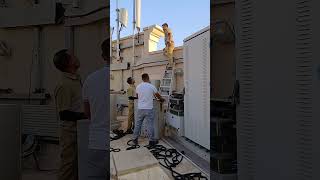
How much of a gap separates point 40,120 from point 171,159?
2.99ft

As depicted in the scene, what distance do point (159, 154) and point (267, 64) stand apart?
0.51m

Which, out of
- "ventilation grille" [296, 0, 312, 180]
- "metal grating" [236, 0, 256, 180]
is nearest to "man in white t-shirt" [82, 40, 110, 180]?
"metal grating" [236, 0, 256, 180]

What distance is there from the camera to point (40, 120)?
152cm

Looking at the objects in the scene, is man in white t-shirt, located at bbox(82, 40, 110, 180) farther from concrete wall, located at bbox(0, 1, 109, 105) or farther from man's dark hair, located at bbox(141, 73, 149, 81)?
man's dark hair, located at bbox(141, 73, 149, 81)

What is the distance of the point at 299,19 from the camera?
81cm

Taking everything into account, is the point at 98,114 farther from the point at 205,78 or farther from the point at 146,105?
the point at 205,78

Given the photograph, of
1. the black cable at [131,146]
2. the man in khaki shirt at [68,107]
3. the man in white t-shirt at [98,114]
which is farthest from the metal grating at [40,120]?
the black cable at [131,146]

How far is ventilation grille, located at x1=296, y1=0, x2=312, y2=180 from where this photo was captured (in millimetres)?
792

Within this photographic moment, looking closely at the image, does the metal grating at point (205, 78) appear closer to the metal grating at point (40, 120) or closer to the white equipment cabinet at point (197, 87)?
the white equipment cabinet at point (197, 87)

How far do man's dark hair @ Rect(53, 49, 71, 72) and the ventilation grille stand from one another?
104cm

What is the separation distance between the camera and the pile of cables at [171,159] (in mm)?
986

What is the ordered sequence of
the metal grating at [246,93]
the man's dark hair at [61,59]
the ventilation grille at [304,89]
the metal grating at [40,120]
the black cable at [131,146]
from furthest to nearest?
the metal grating at [40,120]
the man's dark hair at [61,59]
the black cable at [131,146]
the metal grating at [246,93]
the ventilation grille at [304,89]

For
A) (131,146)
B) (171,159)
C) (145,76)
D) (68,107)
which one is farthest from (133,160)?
(68,107)

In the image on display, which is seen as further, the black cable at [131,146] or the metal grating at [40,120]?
the metal grating at [40,120]
